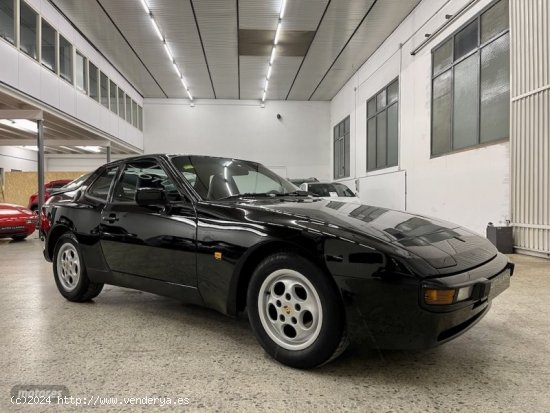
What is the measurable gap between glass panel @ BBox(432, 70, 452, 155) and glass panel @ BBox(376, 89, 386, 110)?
342 cm

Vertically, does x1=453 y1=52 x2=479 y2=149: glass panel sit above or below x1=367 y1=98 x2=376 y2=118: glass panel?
below

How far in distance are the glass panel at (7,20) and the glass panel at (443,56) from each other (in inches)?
383

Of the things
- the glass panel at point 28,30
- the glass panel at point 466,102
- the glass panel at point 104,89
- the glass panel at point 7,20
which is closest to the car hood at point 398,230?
the glass panel at point 466,102

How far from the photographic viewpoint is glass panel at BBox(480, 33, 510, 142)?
6.59 metres

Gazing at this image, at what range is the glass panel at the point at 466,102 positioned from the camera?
7467mm

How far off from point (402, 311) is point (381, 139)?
11731mm

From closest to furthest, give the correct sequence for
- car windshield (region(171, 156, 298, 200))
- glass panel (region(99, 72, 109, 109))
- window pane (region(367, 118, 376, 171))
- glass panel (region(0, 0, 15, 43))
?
car windshield (region(171, 156, 298, 200)) → glass panel (region(0, 0, 15, 43)) → window pane (region(367, 118, 376, 171)) → glass panel (region(99, 72, 109, 109))

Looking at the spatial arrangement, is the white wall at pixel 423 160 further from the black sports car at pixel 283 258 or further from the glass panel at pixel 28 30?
the glass panel at pixel 28 30

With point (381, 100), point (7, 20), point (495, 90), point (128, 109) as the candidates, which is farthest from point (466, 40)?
point (128, 109)

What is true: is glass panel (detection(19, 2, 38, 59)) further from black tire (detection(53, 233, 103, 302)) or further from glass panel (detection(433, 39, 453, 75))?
glass panel (detection(433, 39, 453, 75))

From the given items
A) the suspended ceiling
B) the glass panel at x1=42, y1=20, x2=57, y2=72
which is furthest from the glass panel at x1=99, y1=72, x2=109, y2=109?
the glass panel at x1=42, y1=20, x2=57, y2=72

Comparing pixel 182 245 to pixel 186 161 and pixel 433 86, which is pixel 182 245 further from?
pixel 433 86

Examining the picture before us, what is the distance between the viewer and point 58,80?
33.4 feet

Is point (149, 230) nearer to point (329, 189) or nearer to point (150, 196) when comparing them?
point (150, 196)
